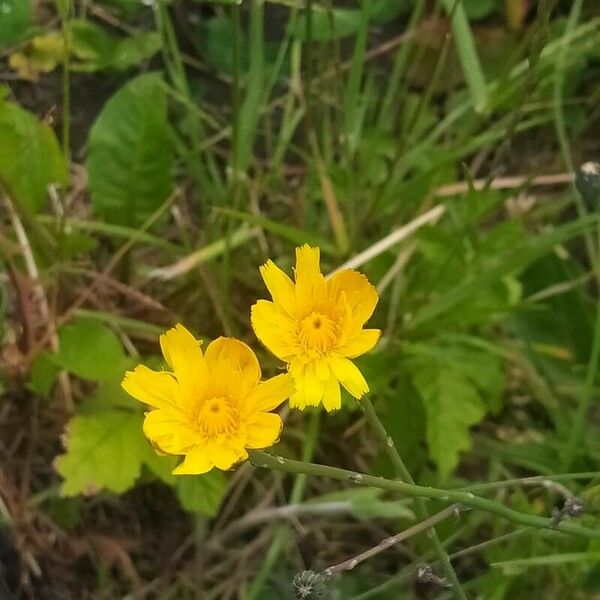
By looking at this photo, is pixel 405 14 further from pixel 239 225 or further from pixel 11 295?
pixel 11 295

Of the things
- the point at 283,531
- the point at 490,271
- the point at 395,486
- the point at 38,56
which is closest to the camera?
the point at 395,486

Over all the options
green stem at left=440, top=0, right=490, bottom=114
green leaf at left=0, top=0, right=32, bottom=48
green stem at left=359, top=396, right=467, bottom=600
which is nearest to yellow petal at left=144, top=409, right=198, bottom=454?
green stem at left=359, top=396, right=467, bottom=600

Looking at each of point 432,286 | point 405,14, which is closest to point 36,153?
point 432,286

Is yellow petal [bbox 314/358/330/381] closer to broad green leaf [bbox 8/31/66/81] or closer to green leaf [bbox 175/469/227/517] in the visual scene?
green leaf [bbox 175/469/227/517]

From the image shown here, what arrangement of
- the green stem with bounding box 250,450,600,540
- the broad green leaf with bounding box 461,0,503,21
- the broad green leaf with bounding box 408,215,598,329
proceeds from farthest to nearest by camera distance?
the broad green leaf with bounding box 461,0,503,21 → the broad green leaf with bounding box 408,215,598,329 → the green stem with bounding box 250,450,600,540

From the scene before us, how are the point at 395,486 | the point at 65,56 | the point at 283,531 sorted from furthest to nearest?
the point at 283,531, the point at 65,56, the point at 395,486

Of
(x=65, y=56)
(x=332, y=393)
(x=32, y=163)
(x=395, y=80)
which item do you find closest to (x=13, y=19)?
(x=32, y=163)

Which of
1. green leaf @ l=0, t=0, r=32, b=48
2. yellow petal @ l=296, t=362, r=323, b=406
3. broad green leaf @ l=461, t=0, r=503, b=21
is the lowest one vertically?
yellow petal @ l=296, t=362, r=323, b=406

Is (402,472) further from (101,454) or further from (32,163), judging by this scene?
(32,163)
